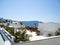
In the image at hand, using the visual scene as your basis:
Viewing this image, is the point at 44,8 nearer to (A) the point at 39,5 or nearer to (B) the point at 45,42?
(A) the point at 39,5

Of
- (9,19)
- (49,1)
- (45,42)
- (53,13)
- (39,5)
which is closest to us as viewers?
(45,42)

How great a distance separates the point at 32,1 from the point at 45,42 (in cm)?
691

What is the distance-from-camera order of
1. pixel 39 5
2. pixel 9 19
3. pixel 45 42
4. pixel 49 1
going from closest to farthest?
pixel 45 42 → pixel 49 1 → pixel 39 5 → pixel 9 19

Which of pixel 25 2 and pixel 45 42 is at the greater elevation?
Result: pixel 25 2

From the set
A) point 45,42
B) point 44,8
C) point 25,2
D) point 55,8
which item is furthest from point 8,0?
point 45,42

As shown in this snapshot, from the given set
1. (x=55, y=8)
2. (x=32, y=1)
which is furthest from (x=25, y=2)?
(x=55, y=8)

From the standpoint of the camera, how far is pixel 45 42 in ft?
21.1

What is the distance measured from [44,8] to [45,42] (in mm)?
7985

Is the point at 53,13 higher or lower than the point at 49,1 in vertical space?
lower

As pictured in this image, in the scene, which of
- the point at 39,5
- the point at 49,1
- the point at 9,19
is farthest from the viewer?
the point at 9,19

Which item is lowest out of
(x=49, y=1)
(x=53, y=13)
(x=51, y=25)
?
(x=51, y=25)

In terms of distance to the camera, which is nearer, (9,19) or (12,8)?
(12,8)

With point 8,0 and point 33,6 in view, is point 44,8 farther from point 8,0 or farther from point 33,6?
point 8,0

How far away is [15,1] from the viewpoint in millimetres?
12883
